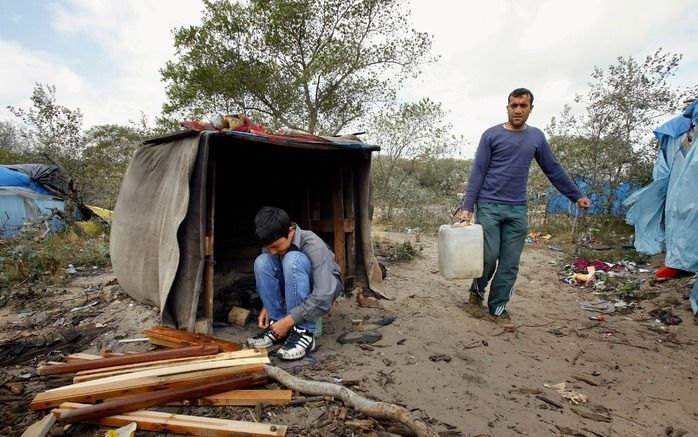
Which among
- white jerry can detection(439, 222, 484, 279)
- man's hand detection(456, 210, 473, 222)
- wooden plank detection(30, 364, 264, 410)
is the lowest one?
wooden plank detection(30, 364, 264, 410)

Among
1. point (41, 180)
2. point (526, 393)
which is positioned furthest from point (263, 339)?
point (41, 180)

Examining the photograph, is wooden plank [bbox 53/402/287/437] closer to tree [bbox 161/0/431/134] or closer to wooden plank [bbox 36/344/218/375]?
wooden plank [bbox 36/344/218/375]

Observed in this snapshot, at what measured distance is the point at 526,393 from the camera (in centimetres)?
238

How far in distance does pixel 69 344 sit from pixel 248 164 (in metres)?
2.70

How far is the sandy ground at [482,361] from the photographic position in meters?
2.09

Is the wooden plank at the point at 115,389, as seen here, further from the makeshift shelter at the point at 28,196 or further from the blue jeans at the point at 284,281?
the makeshift shelter at the point at 28,196

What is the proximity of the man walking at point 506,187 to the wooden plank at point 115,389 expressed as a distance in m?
2.45

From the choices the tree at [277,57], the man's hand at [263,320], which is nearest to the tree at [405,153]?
the tree at [277,57]

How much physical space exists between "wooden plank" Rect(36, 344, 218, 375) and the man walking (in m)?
2.37

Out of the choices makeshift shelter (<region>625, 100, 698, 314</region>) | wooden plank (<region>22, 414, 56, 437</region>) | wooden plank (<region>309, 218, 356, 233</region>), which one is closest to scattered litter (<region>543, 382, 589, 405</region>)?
makeshift shelter (<region>625, 100, 698, 314</region>)

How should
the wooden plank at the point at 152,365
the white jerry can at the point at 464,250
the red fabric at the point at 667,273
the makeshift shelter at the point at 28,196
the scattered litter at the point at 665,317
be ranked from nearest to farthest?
the wooden plank at the point at 152,365 < the white jerry can at the point at 464,250 < the scattered litter at the point at 665,317 < the red fabric at the point at 667,273 < the makeshift shelter at the point at 28,196

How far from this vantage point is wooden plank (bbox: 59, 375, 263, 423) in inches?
73.8

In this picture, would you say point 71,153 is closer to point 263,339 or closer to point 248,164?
point 248,164

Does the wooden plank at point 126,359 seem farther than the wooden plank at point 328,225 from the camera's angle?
No
